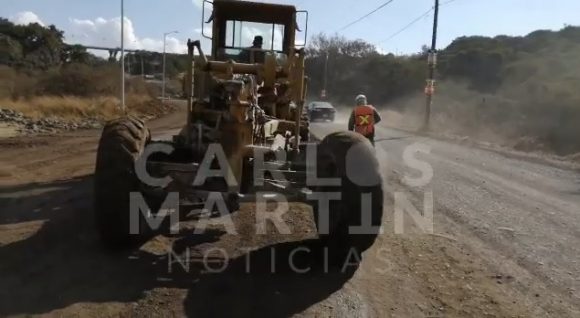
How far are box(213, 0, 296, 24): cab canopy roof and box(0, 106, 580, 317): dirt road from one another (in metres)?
3.15

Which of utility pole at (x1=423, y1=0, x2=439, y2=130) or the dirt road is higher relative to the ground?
utility pole at (x1=423, y1=0, x2=439, y2=130)

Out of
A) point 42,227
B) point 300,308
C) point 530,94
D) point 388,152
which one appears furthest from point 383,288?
point 530,94

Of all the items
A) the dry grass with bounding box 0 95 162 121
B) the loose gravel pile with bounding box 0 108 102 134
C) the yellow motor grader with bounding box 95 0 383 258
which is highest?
the yellow motor grader with bounding box 95 0 383 258

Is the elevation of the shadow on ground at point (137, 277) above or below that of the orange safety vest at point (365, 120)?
below

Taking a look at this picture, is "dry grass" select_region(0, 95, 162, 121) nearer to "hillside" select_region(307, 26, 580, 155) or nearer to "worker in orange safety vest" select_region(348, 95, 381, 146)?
"hillside" select_region(307, 26, 580, 155)

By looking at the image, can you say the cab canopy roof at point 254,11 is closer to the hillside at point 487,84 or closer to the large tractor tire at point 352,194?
the large tractor tire at point 352,194

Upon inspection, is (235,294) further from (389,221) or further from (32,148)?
(32,148)

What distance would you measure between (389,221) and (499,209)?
7.56 feet

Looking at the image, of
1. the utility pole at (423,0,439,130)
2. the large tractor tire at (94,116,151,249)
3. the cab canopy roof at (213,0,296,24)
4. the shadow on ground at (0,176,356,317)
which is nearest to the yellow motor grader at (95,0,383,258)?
the large tractor tire at (94,116,151,249)

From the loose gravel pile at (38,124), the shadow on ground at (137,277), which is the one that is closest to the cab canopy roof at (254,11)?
the shadow on ground at (137,277)

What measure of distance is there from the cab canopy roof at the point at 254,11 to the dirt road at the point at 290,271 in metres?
3.15

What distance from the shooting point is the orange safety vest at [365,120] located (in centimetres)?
1081

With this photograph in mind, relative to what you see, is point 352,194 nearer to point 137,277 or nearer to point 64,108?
point 137,277

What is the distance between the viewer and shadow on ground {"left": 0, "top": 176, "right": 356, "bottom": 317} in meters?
5.16
